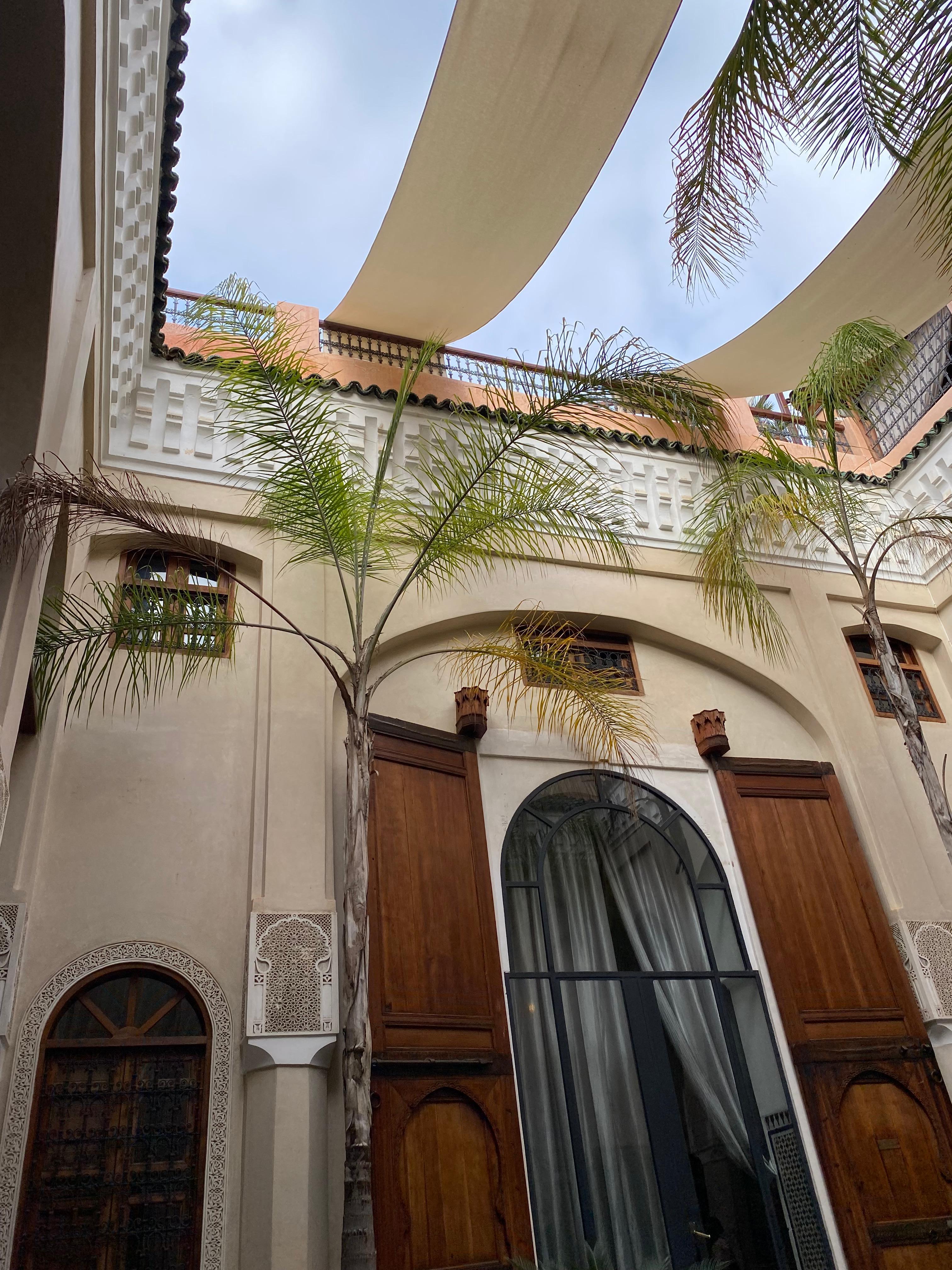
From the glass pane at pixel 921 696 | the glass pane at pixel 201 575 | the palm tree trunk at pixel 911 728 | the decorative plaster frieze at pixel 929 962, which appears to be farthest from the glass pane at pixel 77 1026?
the glass pane at pixel 921 696

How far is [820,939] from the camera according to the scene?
22.9 ft

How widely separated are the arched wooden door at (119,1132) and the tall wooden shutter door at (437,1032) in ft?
3.10

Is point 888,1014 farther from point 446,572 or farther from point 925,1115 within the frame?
point 446,572

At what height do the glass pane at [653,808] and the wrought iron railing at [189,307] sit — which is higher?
the wrought iron railing at [189,307]

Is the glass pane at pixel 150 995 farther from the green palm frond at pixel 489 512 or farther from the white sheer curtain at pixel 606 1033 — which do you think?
the green palm frond at pixel 489 512

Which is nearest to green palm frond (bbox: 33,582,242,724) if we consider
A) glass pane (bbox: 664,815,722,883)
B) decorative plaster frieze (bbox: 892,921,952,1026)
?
glass pane (bbox: 664,815,722,883)

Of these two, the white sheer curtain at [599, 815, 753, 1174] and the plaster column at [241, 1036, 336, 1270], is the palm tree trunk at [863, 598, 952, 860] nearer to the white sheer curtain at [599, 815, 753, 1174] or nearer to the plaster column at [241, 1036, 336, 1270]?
the white sheer curtain at [599, 815, 753, 1174]

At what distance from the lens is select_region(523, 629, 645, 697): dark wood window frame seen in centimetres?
790

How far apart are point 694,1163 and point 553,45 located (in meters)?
7.61

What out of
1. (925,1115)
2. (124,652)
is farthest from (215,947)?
(925,1115)

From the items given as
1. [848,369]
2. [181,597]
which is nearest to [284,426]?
[181,597]

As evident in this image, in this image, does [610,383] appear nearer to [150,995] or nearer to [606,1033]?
[606,1033]

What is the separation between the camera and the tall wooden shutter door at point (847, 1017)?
20.0 ft

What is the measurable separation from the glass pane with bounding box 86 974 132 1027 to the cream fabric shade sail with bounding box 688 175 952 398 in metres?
7.22
